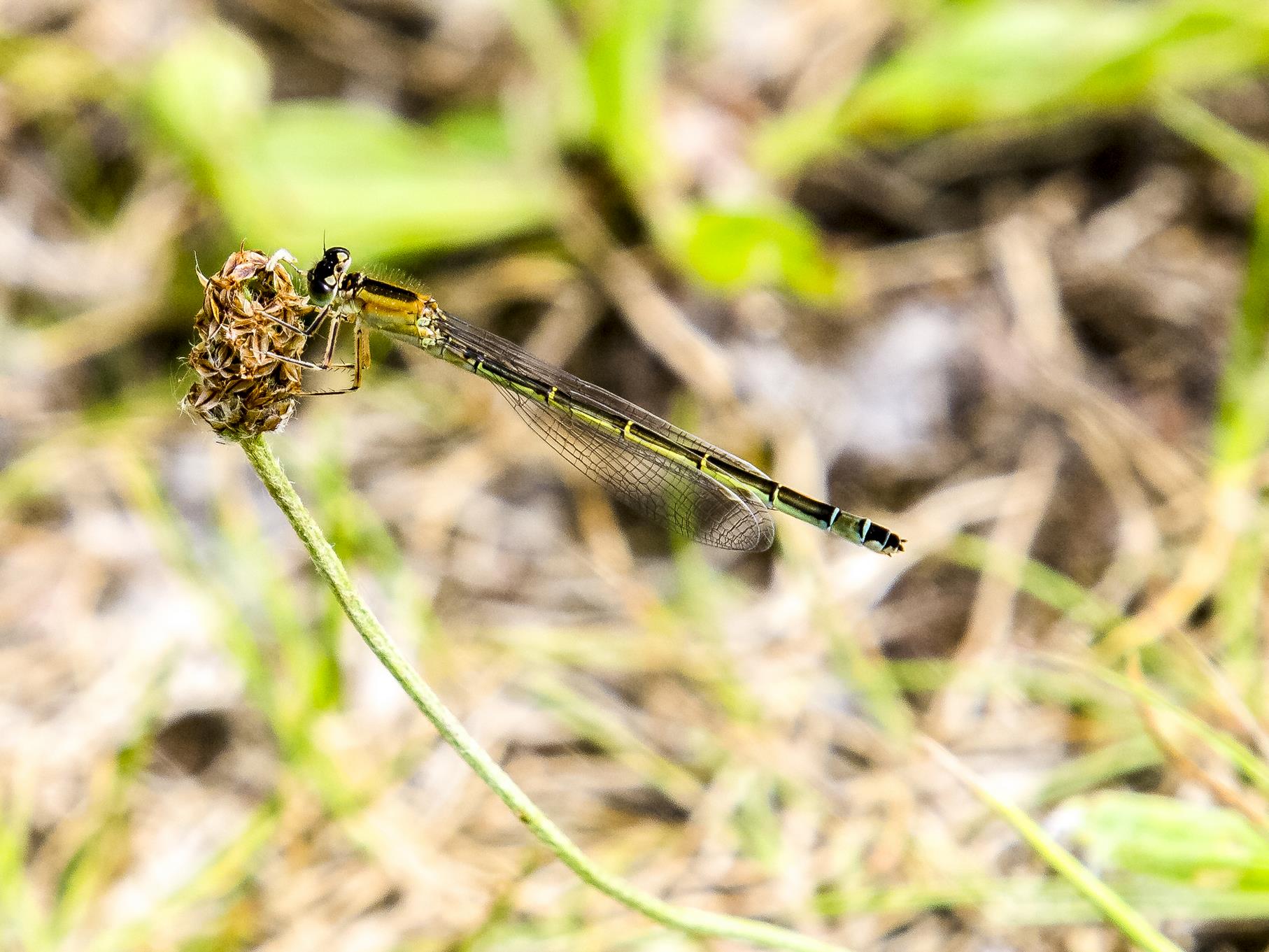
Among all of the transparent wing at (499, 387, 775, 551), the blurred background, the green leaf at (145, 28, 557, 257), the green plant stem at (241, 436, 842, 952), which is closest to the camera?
the green plant stem at (241, 436, 842, 952)

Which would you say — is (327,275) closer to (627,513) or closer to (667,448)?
(667,448)

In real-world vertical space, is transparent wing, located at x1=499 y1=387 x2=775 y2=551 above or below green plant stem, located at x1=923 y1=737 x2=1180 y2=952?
above

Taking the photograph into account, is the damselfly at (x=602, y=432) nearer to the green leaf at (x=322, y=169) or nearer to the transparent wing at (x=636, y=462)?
the transparent wing at (x=636, y=462)

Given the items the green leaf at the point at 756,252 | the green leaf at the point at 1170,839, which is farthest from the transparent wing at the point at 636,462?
the green leaf at the point at 1170,839

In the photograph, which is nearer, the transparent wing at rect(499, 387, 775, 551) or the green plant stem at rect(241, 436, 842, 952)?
the green plant stem at rect(241, 436, 842, 952)

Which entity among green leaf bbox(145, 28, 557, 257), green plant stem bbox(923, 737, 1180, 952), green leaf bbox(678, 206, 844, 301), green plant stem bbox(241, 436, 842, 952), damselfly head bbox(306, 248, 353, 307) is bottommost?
green plant stem bbox(923, 737, 1180, 952)

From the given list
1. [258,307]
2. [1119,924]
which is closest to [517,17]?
[258,307]

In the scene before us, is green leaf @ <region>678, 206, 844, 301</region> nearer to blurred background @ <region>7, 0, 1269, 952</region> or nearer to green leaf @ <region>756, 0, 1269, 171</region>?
blurred background @ <region>7, 0, 1269, 952</region>

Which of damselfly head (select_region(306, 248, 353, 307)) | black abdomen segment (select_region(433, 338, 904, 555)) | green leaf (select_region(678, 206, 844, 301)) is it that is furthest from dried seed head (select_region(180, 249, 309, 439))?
green leaf (select_region(678, 206, 844, 301))
